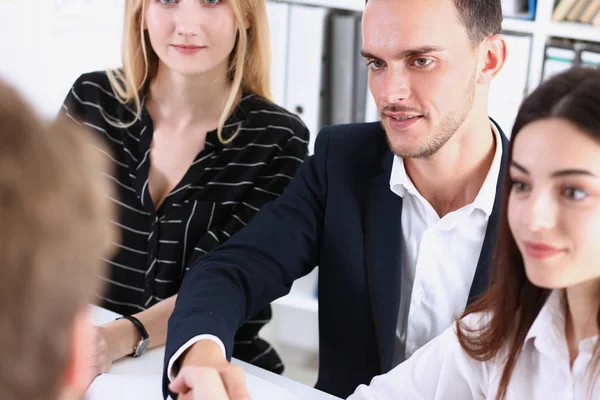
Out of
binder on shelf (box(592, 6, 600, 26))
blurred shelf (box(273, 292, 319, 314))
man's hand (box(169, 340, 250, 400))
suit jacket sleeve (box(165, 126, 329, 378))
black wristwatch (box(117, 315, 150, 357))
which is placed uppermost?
binder on shelf (box(592, 6, 600, 26))

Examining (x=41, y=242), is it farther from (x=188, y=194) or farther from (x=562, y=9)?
(x=562, y=9)

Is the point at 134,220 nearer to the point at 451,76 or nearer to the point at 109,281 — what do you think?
the point at 109,281

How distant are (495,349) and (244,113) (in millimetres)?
906

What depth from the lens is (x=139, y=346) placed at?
4.47ft

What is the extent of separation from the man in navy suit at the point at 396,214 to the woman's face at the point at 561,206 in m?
0.41

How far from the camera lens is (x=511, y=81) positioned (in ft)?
7.43

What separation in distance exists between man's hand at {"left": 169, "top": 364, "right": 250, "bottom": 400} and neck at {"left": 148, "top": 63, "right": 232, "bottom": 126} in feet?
2.67

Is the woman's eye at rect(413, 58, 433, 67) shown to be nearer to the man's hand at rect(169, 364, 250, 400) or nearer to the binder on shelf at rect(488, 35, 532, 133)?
the man's hand at rect(169, 364, 250, 400)

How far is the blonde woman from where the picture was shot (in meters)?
1.68

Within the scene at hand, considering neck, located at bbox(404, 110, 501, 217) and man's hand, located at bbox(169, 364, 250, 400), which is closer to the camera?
man's hand, located at bbox(169, 364, 250, 400)

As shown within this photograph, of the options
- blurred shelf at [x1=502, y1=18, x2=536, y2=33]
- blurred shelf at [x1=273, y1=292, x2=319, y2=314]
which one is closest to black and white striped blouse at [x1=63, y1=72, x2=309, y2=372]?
blurred shelf at [x1=502, y1=18, x2=536, y2=33]

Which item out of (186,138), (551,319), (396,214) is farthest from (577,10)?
(551,319)

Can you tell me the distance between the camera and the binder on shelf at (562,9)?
221cm

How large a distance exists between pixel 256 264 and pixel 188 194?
34cm
